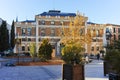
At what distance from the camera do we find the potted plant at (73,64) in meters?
14.0

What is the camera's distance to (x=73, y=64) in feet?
47.1

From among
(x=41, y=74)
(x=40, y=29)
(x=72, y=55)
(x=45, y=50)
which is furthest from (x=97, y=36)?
(x=72, y=55)

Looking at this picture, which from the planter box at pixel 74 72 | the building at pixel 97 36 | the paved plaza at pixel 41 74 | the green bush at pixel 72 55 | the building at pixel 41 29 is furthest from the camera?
the building at pixel 97 36

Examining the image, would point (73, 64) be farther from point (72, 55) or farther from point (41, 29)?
point (41, 29)

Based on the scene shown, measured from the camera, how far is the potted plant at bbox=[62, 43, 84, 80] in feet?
46.1

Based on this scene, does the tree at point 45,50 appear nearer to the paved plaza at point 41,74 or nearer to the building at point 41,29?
the paved plaza at point 41,74

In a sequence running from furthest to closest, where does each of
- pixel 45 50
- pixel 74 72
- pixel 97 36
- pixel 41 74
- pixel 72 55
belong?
pixel 97 36 → pixel 45 50 → pixel 41 74 → pixel 72 55 → pixel 74 72

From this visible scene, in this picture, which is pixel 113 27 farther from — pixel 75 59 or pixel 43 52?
pixel 75 59

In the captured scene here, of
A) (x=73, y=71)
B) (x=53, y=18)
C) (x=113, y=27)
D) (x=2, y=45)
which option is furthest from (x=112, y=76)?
(x=113, y=27)

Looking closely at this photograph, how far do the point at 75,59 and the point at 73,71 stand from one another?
0.76 m

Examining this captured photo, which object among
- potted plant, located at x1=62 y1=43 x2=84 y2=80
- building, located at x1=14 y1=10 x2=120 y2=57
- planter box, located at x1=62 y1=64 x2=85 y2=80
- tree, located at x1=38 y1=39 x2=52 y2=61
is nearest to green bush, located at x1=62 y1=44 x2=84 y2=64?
potted plant, located at x1=62 y1=43 x2=84 y2=80

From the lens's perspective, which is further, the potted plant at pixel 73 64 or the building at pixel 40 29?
the building at pixel 40 29

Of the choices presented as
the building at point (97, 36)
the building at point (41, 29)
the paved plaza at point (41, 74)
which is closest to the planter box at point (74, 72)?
the paved plaza at point (41, 74)

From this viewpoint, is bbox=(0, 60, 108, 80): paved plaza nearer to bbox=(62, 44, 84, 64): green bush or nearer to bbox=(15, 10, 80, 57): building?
bbox=(62, 44, 84, 64): green bush
